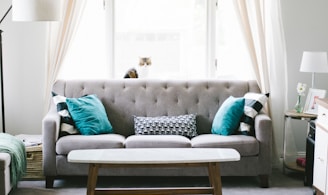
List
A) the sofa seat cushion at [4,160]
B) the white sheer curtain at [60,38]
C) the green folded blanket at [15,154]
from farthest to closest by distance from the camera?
the white sheer curtain at [60,38] → the green folded blanket at [15,154] → the sofa seat cushion at [4,160]

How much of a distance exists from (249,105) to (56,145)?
1.70 meters

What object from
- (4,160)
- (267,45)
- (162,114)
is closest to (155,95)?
(162,114)

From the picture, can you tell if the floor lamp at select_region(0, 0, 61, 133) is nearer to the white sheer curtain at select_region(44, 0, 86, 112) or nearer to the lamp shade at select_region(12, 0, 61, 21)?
the lamp shade at select_region(12, 0, 61, 21)

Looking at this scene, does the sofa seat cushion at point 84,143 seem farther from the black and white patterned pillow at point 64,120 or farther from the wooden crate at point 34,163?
the wooden crate at point 34,163

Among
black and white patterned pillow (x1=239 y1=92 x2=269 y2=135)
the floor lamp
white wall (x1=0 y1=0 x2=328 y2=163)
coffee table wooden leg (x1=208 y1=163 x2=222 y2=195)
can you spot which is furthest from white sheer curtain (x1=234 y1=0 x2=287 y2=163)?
the floor lamp

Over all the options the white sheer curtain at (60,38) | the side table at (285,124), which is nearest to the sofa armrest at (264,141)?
the side table at (285,124)

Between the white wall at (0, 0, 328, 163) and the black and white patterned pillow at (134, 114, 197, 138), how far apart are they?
1041 mm

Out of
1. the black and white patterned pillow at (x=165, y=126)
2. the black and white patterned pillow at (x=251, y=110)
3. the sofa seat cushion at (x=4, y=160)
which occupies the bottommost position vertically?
the sofa seat cushion at (x=4, y=160)

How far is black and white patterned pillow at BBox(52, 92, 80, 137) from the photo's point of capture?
4617mm

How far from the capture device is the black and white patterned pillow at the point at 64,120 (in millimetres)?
4617

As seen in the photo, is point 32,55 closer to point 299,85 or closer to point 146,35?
point 146,35

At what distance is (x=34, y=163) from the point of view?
4641 mm

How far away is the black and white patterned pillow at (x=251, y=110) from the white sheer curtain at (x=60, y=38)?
1791 mm

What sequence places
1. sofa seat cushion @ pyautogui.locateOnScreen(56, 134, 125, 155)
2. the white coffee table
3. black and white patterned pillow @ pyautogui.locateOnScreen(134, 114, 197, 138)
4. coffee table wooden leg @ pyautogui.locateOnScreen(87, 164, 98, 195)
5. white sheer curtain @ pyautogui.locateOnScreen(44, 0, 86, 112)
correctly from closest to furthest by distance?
1. the white coffee table
2. coffee table wooden leg @ pyautogui.locateOnScreen(87, 164, 98, 195)
3. sofa seat cushion @ pyautogui.locateOnScreen(56, 134, 125, 155)
4. black and white patterned pillow @ pyautogui.locateOnScreen(134, 114, 197, 138)
5. white sheer curtain @ pyautogui.locateOnScreen(44, 0, 86, 112)
